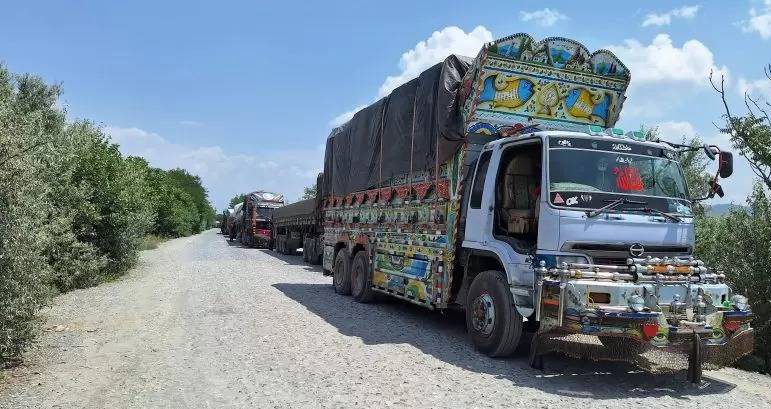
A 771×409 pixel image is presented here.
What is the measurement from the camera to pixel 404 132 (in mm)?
10172

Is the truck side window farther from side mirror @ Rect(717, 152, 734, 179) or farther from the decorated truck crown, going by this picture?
side mirror @ Rect(717, 152, 734, 179)

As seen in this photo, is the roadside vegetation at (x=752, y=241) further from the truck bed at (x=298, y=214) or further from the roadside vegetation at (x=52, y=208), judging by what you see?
the truck bed at (x=298, y=214)

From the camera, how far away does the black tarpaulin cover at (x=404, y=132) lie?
8586 millimetres

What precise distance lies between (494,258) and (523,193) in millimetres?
998

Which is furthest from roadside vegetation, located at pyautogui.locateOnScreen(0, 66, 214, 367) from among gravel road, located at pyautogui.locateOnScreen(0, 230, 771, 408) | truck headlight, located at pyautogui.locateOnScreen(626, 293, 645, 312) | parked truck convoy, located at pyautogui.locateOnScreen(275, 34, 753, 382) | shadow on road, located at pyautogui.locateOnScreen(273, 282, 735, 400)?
truck headlight, located at pyautogui.locateOnScreen(626, 293, 645, 312)

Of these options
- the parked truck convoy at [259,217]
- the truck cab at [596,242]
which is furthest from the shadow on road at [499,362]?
the parked truck convoy at [259,217]

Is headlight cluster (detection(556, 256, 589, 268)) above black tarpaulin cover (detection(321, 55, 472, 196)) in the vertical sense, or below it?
below

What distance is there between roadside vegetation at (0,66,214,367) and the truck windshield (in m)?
6.11

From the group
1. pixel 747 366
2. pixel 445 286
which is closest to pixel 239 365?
pixel 445 286

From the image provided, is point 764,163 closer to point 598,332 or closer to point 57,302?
point 598,332

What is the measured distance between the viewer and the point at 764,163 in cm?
945

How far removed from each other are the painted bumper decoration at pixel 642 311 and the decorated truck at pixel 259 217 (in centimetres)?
2906

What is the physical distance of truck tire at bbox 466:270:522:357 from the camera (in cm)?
688

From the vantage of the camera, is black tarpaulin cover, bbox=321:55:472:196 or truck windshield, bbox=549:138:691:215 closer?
truck windshield, bbox=549:138:691:215
